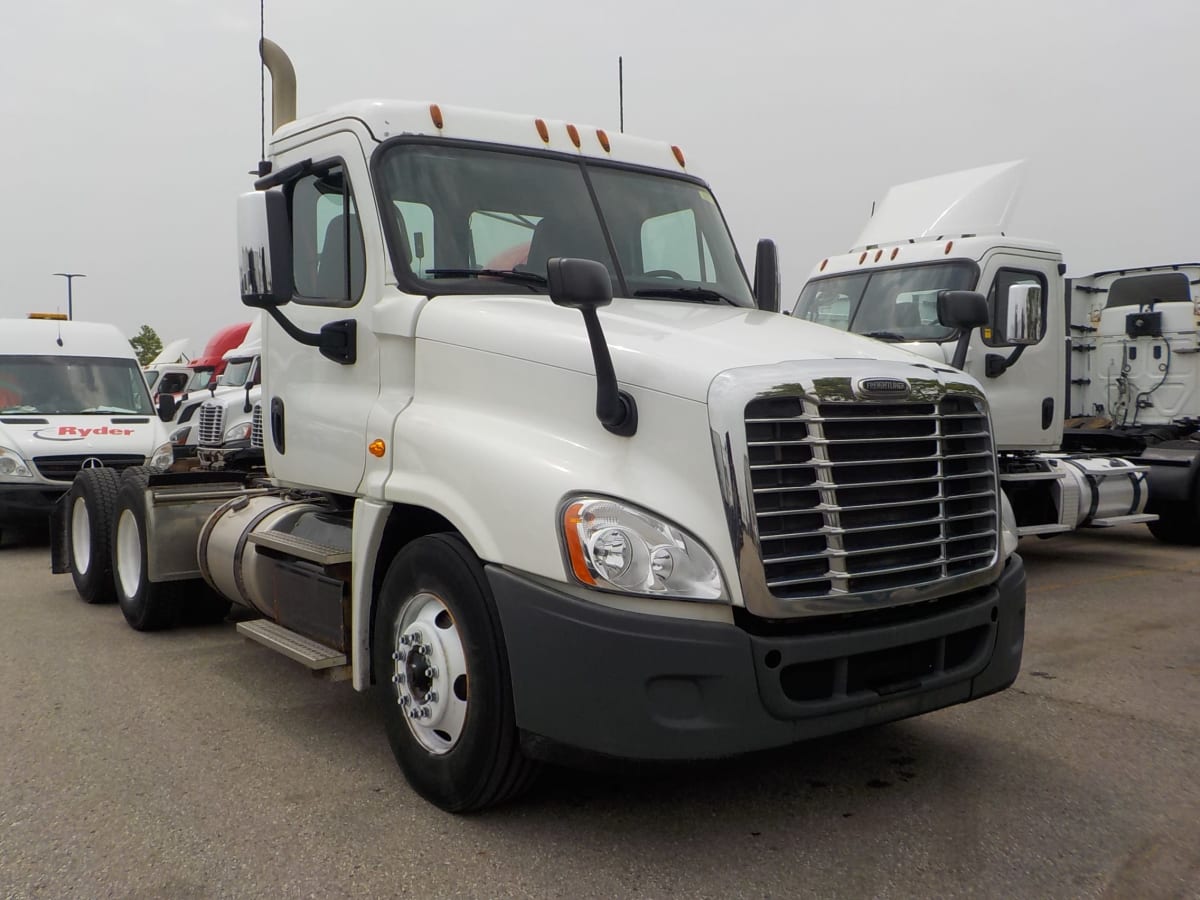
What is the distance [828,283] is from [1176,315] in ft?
13.0

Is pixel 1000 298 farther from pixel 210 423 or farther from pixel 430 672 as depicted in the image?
pixel 210 423

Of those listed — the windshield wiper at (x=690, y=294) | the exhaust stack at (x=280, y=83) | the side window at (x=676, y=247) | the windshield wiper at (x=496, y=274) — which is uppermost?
the exhaust stack at (x=280, y=83)

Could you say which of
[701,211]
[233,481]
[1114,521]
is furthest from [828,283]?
[233,481]

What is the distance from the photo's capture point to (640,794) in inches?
162

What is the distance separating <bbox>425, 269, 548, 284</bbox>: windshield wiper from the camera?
4.48 metres

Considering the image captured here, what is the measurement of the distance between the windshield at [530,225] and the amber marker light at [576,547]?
56.0 inches

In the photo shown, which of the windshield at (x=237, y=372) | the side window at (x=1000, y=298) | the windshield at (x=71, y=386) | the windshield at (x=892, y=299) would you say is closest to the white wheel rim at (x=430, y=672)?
the windshield at (x=892, y=299)

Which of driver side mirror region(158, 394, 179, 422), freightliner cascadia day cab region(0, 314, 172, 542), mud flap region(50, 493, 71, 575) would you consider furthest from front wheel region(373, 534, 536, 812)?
driver side mirror region(158, 394, 179, 422)

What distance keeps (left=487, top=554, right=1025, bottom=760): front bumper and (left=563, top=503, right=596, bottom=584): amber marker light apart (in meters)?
0.08

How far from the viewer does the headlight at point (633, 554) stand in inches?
131

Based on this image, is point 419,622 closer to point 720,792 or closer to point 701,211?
point 720,792

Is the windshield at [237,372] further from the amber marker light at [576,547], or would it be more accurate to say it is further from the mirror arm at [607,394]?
the amber marker light at [576,547]

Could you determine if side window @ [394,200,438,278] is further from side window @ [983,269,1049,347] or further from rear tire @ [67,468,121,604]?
side window @ [983,269,1049,347]

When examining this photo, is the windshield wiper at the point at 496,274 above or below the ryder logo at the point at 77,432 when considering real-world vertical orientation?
above
